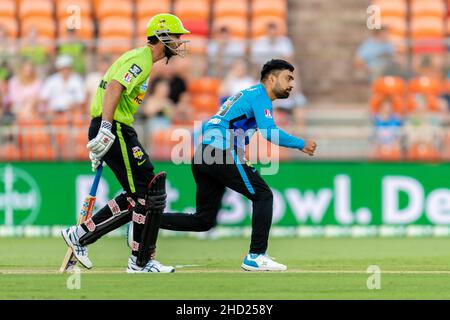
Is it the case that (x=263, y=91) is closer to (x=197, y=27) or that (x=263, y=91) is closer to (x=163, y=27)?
(x=163, y=27)

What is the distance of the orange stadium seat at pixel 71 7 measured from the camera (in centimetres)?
1997

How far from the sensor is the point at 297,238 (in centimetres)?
1622

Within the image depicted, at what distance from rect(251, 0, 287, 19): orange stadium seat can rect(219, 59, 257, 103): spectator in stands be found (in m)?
2.73

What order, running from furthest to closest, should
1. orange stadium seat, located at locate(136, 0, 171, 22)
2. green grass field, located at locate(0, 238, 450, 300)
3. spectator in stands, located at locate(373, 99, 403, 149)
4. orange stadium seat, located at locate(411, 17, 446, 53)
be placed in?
orange stadium seat, located at locate(136, 0, 171, 22), orange stadium seat, located at locate(411, 17, 446, 53), spectator in stands, located at locate(373, 99, 403, 149), green grass field, located at locate(0, 238, 450, 300)

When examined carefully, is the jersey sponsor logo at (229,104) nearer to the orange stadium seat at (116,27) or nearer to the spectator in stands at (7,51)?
the spectator in stands at (7,51)

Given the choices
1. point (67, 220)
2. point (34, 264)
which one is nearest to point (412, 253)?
point (34, 264)

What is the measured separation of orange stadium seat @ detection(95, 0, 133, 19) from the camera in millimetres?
20344

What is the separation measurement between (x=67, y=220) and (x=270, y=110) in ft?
22.5

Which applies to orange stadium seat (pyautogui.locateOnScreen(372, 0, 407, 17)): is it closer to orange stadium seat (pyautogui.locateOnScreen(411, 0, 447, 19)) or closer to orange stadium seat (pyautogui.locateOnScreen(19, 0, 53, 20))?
orange stadium seat (pyautogui.locateOnScreen(411, 0, 447, 19))

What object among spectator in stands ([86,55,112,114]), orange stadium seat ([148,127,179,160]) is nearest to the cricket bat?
orange stadium seat ([148,127,179,160])

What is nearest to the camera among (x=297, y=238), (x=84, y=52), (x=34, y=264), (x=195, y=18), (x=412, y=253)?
(x=34, y=264)

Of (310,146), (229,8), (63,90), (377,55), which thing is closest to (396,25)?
(377,55)

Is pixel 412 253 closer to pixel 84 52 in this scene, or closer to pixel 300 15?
pixel 84 52

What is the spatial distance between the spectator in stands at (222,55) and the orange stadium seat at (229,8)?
234 cm
